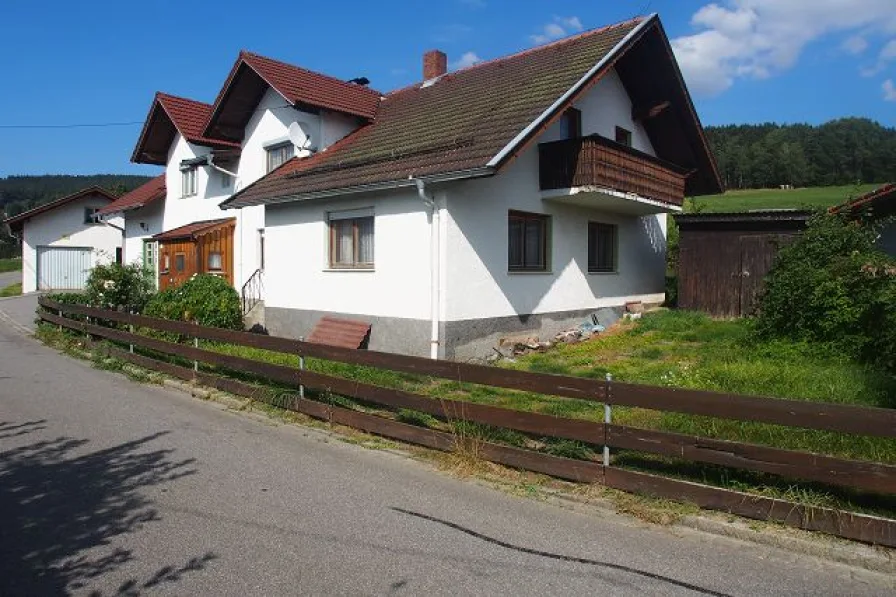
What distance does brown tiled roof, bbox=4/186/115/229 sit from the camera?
35469 mm

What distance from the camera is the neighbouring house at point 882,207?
13.3 m

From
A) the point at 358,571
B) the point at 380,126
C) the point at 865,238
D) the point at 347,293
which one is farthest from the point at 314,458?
the point at 380,126

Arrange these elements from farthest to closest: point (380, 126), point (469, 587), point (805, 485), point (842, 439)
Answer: point (380, 126), point (842, 439), point (805, 485), point (469, 587)

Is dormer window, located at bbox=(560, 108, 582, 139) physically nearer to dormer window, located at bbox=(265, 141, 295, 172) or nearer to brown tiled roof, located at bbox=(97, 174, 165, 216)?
dormer window, located at bbox=(265, 141, 295, 172)

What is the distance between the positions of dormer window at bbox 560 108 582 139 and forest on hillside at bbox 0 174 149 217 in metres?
87.2

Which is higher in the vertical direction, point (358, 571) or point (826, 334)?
point (826, 334)

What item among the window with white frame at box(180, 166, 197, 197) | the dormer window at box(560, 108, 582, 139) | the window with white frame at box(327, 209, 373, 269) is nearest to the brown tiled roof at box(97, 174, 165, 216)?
the window with white frame at box(180, 166, 197, 197)

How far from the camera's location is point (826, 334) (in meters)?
9.69

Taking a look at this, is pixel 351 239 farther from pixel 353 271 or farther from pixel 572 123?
pixel 572 123

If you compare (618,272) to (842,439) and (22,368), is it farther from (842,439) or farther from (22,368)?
(22,368)

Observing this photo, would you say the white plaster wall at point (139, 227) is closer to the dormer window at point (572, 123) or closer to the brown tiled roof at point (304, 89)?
the brown tiled roof at point (304, 89)

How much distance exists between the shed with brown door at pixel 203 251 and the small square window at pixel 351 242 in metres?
6.22

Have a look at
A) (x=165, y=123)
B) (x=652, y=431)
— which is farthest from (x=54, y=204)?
(x=652, y=431)

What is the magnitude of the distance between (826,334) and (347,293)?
28.3ft
